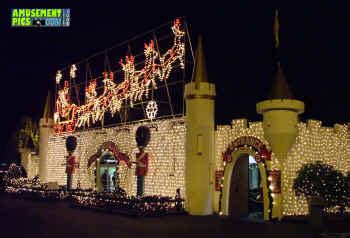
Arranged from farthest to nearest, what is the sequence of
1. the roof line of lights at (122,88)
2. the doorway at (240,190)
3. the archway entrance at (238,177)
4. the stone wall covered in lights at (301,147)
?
the roof line of lights at (122,88)
the doorway at (240,190)
the archway entrance at (238,177)
the stone wall covered in lights at (301,147)

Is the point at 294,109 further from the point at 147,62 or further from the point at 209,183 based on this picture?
the point at 147,62

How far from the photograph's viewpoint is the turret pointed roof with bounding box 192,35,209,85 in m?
22.5

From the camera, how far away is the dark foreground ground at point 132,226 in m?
15.3

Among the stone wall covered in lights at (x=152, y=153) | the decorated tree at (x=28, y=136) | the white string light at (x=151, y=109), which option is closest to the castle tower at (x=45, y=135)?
the stone wall covered in lights at (x=152, y=153)

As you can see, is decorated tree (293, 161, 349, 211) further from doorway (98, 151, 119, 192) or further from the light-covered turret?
doorway (98, 151, 119, 192)

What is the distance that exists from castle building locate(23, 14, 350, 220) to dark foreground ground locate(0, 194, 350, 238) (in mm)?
1433

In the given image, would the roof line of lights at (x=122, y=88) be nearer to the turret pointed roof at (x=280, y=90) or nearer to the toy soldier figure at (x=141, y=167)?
the toy soldier figure at (x=141, y=167)

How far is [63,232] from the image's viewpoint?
15.3 metres

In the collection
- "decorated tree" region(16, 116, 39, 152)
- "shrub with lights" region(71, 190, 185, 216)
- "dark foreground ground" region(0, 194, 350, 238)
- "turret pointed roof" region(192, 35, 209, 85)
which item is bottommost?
"dark foreground ground" region(0, 194, 350, 238)

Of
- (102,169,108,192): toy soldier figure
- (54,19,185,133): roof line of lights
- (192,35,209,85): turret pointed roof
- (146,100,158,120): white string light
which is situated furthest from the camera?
(102,169,108,192): toy soldier figure

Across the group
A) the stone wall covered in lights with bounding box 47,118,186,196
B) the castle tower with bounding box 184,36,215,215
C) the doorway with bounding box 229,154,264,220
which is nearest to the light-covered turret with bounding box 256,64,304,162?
the doorway with bounding box 229,154,264,220

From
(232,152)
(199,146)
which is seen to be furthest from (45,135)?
(232,152)

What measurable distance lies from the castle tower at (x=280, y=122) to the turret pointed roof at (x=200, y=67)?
400 cm

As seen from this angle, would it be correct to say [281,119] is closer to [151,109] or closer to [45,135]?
[151,109]
